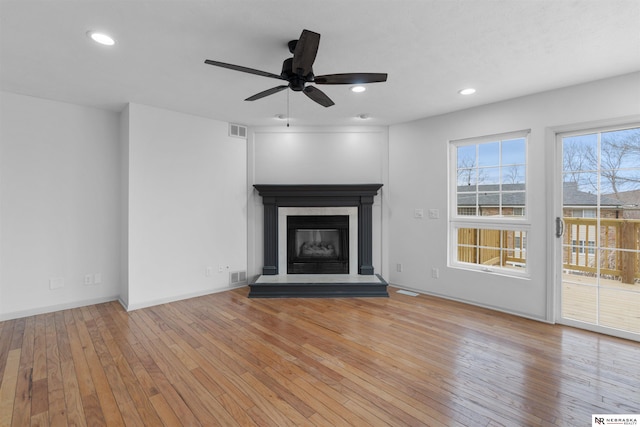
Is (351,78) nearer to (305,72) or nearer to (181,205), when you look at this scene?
(305,72)

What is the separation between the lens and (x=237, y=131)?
438cm

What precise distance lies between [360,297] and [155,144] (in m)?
3.40

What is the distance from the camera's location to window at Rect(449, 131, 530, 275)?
3.38 metres

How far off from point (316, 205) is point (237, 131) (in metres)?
1.68

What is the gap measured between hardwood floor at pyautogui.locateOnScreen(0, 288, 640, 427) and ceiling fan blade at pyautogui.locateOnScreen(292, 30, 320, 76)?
2.25 meters

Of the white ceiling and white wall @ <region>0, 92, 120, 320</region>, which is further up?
the white ceiling

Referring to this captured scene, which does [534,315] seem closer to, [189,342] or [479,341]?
[479,341]

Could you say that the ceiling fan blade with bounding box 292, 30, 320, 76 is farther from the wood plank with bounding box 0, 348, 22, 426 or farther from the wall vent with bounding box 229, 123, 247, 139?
the wood plank with bounding box 0, 348, 22, 426

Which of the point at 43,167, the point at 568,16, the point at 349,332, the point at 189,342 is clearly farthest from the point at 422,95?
the point at 43,167

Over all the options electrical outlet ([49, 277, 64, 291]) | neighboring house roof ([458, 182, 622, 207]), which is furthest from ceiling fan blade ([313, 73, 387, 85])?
electrical outlet ([49, 277, 64, 291])

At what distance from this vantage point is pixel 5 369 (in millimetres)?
2205

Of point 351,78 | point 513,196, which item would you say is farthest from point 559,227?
point 351,78

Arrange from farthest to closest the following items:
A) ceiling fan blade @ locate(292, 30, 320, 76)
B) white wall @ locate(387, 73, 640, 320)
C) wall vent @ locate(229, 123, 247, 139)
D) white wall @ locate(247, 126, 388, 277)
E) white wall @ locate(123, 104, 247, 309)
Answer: white wall @ locate(247, 126, 388, 277) → wall vent @ locate(229, 123, 247, 139) → white wall @ locate(123, 104, 247, 309) → white wall @ locate(387, 73, 640, 320) → ceiling fan blade @ locate(292, 30, 320, 76)

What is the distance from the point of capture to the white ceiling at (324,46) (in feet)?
5.95
